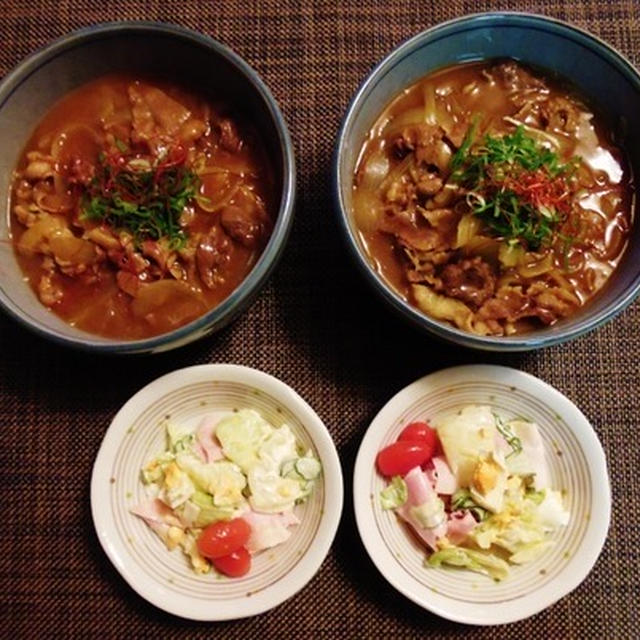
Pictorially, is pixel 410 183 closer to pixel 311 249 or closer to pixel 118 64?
pixel 311 249

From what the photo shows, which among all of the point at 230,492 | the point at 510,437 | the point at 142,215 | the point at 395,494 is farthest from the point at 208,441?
the point at 510,437

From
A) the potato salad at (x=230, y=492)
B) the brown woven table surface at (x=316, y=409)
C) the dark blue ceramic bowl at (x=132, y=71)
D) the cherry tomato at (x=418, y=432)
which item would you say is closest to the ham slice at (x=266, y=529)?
the potato salad at (x=230, y=492)

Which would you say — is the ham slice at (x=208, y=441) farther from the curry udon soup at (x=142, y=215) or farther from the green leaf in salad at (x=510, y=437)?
the green leaf in salad at (x=510, y=437)

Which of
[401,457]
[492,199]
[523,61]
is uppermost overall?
[523,61]

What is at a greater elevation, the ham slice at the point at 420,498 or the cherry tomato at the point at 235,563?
the ham slice at the point at 420,498

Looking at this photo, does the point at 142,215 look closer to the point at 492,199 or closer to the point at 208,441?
the point at 208,441

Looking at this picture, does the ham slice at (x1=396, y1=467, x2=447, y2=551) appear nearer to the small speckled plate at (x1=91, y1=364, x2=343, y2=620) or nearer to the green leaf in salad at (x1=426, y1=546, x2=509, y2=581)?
the green leaf in salad at (x1=426, y1=546, x2=509, y2=581)

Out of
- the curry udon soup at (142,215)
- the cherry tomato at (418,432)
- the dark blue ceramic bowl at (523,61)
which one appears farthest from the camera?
the cherry tomato at (418,432)
